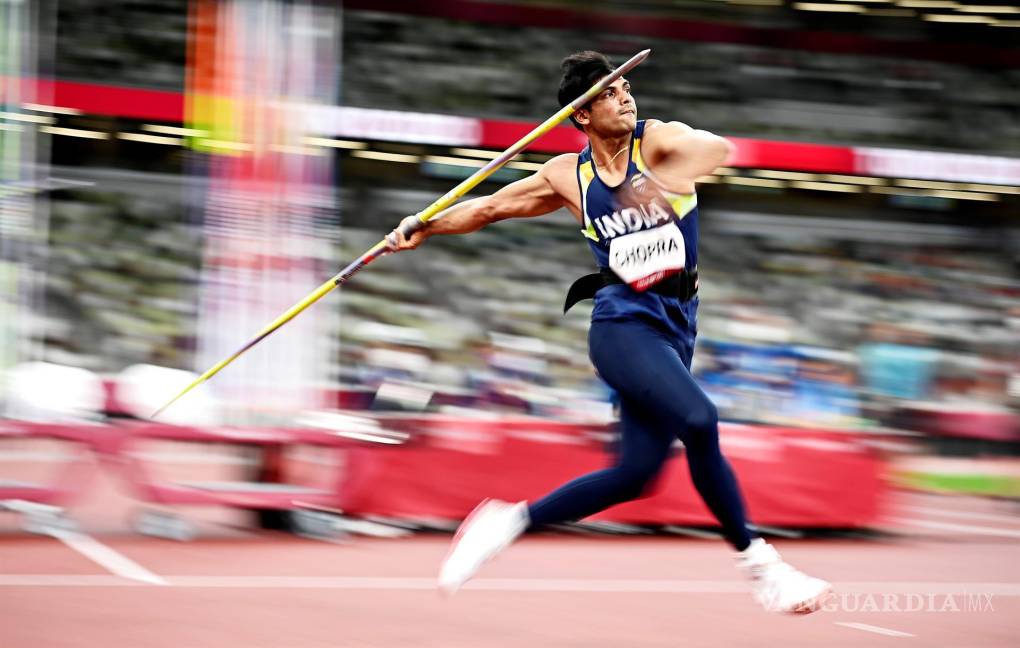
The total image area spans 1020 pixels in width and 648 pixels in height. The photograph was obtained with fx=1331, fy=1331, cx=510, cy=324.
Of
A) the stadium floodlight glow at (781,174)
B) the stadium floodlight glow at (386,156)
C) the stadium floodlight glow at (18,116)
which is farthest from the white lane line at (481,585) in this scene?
the stadium floodlight glow at (781,174)

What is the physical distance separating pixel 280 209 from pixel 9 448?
16.0 ft

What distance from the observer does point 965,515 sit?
1084 cm

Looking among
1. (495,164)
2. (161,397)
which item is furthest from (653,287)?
(161,397)

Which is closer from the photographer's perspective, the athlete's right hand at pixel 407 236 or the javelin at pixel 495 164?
the javelin at pixel 495 164

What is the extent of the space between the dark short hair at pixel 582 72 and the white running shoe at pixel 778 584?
164cm

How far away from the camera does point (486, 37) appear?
19375mm

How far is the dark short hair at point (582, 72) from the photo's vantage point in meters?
4.50

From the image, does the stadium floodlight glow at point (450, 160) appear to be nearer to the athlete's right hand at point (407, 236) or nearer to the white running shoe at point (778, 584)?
the athlete's right hand at point (407, 236)

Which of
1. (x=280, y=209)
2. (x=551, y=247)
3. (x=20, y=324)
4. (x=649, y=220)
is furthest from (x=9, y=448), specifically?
(x=649, y=220)

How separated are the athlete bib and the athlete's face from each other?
35 centimetres

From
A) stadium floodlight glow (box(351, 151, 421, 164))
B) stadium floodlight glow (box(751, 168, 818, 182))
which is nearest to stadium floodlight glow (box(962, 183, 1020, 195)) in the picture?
stadium floodlight glow (box(751, 168, 818, 182))

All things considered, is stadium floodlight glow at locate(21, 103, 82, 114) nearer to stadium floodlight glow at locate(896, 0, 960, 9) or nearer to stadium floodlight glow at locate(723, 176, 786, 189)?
stadium floodlight glow at locate(723, 176, 786, 189)

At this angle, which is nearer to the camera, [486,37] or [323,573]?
[323,573]

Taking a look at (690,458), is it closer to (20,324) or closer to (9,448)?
(9,448)
